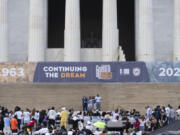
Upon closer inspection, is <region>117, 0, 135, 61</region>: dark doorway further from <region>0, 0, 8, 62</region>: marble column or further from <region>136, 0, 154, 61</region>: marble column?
<region>0, 0, 8, 62</region>: marble column

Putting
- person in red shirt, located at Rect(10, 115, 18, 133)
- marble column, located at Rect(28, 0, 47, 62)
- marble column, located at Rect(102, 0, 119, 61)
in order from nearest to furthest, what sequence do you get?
1. person in red shirt, located at Rect(10, 115, 18, 133)
2. marble column, located at Rect(102, 0, 119, 61)
3. marble column, located at Rect(28, 0, 47, 62)

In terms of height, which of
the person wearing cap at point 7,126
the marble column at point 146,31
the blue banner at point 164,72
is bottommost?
the person wearing cap at point 7,126

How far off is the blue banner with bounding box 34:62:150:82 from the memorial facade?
39.6 ft

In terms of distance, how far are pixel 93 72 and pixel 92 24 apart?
33.2 m

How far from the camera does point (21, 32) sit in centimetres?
6494

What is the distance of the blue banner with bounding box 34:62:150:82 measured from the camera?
151ft

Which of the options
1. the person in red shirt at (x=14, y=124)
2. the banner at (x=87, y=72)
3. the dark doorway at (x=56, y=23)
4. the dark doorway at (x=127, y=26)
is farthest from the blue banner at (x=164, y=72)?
the dark doorway at (x=56, y=23)

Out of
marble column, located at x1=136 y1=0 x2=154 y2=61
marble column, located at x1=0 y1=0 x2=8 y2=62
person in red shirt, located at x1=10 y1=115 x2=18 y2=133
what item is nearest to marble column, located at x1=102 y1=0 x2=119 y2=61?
marble column, located at x1=136 y1=0 x2=154 y2=61

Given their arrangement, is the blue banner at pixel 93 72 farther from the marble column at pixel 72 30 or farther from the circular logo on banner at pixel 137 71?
the marble column at pixel 72 30

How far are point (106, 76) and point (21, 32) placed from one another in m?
23.3

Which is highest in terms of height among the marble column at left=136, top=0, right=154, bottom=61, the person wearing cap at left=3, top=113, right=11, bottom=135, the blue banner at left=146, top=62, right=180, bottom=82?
the marble column at left=136, top=0, right=154, bottom=61

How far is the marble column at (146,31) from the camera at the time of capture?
194ft

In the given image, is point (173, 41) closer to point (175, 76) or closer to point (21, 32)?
point (175, 76)

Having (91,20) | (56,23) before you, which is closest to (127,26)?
(91,20)
